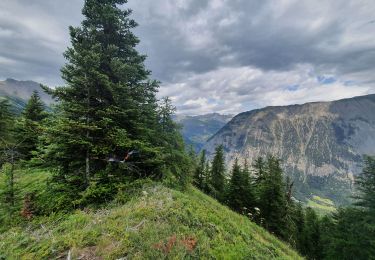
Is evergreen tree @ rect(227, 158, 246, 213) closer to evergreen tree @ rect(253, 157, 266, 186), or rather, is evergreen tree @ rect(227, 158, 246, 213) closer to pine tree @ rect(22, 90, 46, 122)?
evergreen tree @ rect(253, 157, 266, 186)

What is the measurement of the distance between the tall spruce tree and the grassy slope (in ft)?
10.1

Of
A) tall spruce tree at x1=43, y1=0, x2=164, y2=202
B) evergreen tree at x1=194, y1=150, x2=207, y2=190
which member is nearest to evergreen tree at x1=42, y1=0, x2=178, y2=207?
tall spruce tree at x1=43, y1=0, x2=164, y2=202

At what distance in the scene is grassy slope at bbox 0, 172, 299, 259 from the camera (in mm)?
5746

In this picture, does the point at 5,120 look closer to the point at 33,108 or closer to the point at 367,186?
the point at 33,108

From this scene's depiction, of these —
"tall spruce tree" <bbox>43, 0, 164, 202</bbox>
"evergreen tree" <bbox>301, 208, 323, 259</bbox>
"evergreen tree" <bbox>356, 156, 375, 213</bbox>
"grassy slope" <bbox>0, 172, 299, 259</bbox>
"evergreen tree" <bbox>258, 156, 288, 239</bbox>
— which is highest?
"tall spruce tree" <bbox>43, 0, 164, 202</bbox>

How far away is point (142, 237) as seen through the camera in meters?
6.18

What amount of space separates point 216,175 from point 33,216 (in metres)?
35.1

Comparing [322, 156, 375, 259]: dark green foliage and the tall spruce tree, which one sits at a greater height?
the tall spruce tree

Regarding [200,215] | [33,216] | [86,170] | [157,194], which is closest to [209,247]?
[200,215]

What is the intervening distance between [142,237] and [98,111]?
6.89m

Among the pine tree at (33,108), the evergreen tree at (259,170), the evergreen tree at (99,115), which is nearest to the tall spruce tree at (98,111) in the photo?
the evergreen tree at (99,115)

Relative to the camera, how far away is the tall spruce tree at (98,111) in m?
10.7

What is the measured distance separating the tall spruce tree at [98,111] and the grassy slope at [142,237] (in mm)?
3084

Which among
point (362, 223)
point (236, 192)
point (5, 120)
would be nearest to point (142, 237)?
point (362, 223)
